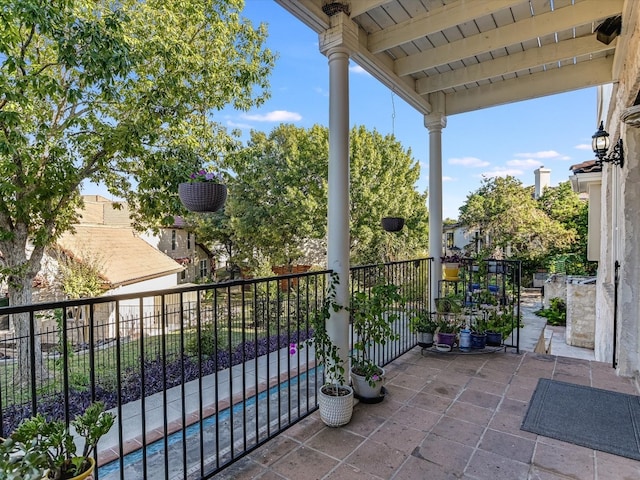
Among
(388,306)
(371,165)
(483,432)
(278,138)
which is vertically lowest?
(483,432)

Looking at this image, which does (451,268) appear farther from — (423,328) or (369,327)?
(369,327)

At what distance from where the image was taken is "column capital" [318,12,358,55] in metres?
2.48

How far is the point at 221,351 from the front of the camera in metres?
7.75

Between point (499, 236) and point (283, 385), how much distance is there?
10870 mm

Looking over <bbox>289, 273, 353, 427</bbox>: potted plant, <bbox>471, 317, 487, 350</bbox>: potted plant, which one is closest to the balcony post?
<bbox>289, 273, 353, 427</bbox>: potted plant

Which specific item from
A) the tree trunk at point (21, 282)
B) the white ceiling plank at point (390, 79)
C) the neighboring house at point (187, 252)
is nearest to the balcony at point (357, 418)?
the white ceiling plank at point (390, 79)

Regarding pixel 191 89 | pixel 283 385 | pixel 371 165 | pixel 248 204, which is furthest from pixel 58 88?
pixel 371 165

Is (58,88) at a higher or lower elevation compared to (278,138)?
lower

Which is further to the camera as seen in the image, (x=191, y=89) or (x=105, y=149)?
(x=191, y=89)

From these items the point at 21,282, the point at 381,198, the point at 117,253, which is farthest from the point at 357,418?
the point at 117,253

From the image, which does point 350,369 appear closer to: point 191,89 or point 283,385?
point 283,385

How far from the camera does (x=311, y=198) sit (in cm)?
1261

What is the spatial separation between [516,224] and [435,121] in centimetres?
991

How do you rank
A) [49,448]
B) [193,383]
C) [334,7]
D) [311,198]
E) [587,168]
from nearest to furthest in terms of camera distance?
[49,448]
[334,7]
[193,383]
[587,168]
[311,198]
